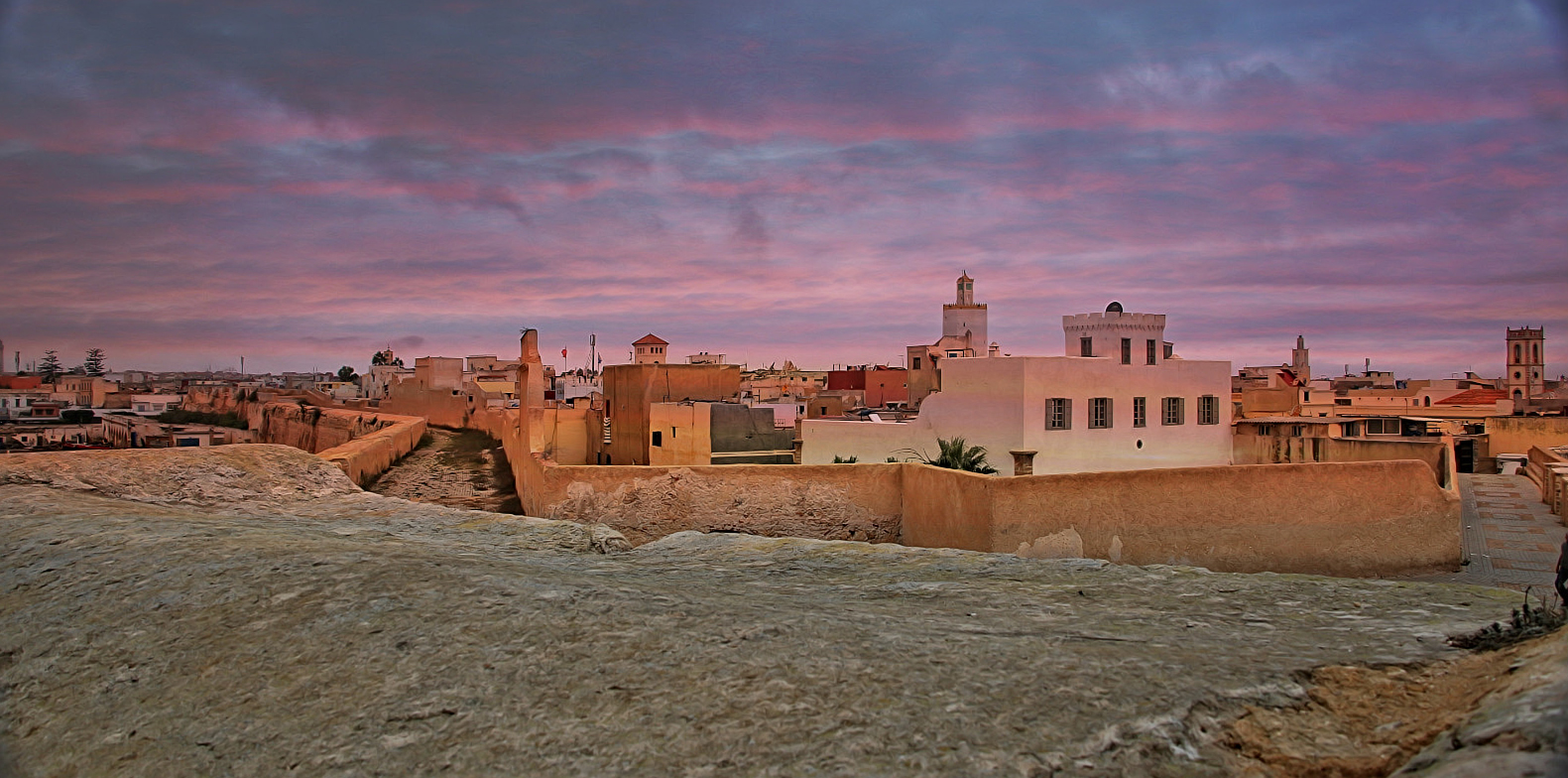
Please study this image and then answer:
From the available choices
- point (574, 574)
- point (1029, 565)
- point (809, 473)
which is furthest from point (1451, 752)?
point (809, 473)

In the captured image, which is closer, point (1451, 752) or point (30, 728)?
point (1451, 752)

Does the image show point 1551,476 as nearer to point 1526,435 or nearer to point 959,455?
point 959,455

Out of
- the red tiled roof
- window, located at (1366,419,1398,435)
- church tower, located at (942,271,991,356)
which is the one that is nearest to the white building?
window, located at (1366,419,1398,435)

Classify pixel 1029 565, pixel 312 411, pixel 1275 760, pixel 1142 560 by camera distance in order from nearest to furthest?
pixel 1275 760 → pixel 1029 565 → pixel 1142 560 → pixel 312 411

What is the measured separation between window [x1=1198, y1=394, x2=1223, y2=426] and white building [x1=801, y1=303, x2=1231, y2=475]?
0.03m

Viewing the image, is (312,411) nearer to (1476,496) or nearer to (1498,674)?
(1476,496)

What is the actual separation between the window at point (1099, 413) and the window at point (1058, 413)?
765 millimetres

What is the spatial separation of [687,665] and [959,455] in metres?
16.5

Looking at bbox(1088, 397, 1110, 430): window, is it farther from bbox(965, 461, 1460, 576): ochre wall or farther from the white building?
bbox(965, 461, 1460, 576): ochre wall

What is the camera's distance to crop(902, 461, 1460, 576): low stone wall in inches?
436

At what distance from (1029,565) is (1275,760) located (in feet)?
8.95

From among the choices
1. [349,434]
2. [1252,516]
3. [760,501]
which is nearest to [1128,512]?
[1252,516]

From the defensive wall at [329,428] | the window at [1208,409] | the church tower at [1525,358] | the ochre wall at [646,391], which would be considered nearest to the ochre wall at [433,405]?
the defensive wall at [329,428]

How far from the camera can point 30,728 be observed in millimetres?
3814
